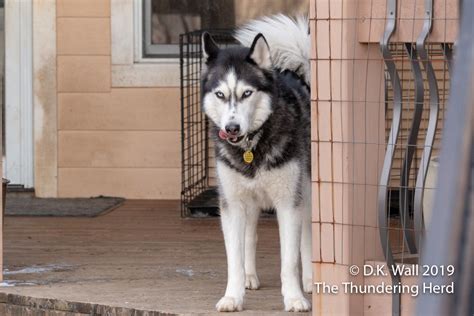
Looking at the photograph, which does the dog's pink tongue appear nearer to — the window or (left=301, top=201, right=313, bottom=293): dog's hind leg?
(left=301, top=201, right=313, bottom=293): dog's hind leg

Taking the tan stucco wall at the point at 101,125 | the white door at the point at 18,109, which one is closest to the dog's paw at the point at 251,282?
the tan stucco wall at the point at 101,125

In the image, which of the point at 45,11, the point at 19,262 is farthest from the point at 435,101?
the point at 45,11

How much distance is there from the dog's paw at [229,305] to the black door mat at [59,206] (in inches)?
139

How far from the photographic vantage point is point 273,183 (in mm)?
4445

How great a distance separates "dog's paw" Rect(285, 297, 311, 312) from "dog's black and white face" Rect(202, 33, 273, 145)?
0.72 meters

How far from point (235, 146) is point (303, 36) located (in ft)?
2.48

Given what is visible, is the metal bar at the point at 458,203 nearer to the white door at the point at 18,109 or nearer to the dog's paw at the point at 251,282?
the dog's paw at the point at 251,282

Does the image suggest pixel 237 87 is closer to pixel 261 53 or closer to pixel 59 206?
pixel 261 53

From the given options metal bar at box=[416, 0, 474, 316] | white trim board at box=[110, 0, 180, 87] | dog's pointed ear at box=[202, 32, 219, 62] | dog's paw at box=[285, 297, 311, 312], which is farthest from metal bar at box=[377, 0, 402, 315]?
white trim board at box=[110, 0, 180, 87]

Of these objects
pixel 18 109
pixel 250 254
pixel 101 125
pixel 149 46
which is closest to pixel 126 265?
pixel 250 254

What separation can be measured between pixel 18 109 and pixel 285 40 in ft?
13.7

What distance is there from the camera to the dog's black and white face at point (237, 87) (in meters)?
4.42

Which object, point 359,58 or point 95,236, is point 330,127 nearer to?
point 359,58

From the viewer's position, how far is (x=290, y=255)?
173 inches
